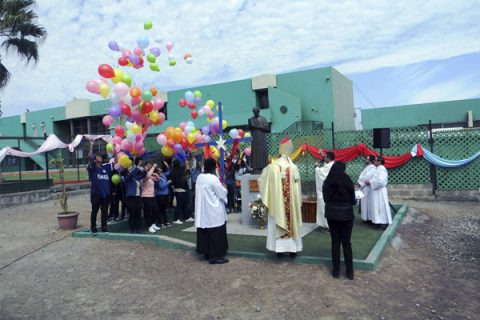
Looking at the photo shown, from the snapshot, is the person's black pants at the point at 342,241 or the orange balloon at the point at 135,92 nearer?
the person's black pants at the point at 342,241

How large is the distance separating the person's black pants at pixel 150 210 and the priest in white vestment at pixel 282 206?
320cm

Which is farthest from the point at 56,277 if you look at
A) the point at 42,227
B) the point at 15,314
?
the point at 42,227

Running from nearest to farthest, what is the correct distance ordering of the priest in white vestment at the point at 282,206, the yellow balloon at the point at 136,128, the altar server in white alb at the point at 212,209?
the priest in white vestment at the point at 282,206, the altar server in white alb at the point at 212,209, the yellow balloon at the point at 136,128

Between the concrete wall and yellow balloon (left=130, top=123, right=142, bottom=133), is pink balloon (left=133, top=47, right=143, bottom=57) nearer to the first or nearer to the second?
yellow balloon (left=130, top=123, right=142, bottom=133)

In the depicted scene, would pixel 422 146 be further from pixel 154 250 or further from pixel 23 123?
pixel 23 123

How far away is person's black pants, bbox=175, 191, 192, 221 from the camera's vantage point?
958 centimetres

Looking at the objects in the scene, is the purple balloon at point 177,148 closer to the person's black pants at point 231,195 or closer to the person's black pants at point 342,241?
the person's black pants at point 231,195

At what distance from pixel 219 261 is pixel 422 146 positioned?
8.71 metres

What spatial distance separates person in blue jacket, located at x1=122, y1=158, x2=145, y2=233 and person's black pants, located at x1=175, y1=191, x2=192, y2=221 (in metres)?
1.37

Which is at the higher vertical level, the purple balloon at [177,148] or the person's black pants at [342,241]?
the purple balloon at [177,148]

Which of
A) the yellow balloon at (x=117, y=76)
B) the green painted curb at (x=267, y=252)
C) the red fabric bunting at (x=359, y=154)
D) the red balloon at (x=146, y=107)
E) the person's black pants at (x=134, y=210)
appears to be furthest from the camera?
the red fabric bunting at (x=359, y=154)

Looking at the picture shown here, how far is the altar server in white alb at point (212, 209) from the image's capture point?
20.4ft

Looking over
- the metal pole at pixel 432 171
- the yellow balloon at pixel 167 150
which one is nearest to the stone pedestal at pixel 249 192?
the yellow balloon at pixel 167 150

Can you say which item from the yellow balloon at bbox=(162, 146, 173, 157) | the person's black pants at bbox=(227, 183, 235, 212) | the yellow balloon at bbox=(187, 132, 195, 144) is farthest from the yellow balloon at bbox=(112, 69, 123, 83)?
the person's black pants at bbox=(227, 183, 235, 212)
